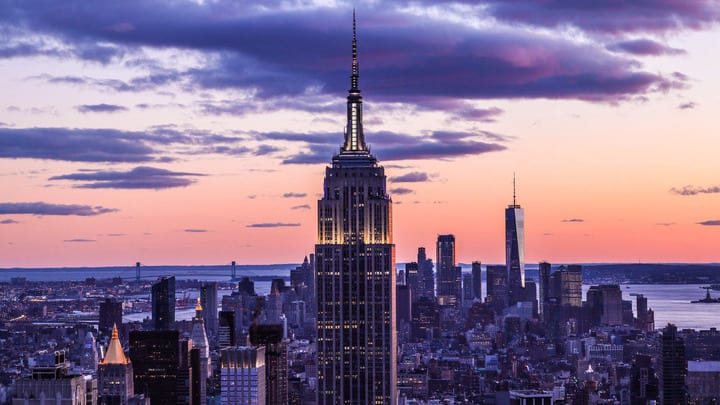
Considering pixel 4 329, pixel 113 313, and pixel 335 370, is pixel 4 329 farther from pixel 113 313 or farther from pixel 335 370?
pixel 335 370

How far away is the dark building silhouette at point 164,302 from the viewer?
174m

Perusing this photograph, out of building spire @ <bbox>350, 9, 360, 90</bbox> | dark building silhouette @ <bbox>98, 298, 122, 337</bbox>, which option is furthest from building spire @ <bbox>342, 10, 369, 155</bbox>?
dark building silhouette @ <bbox>98, 298, 122, 337</bbox>

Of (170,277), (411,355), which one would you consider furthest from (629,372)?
(170,277)

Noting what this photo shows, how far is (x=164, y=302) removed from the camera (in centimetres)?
18738

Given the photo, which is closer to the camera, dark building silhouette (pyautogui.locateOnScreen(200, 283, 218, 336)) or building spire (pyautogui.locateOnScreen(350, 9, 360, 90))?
building spire (pyautogui.locateOnScreen(350, 9, 360, 90))

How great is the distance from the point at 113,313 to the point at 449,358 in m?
43.2

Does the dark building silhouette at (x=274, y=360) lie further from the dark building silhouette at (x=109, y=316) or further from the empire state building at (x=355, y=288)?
the dark building silhouette at (x=109, y=316)

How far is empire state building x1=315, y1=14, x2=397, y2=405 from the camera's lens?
93312 millimetres

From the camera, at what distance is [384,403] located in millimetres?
92938

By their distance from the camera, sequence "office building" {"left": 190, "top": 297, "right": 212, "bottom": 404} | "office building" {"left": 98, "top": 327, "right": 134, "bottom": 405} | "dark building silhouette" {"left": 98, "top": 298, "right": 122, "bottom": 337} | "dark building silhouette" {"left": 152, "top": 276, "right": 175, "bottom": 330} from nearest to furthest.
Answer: "office building" {"left": 98, "top": 327, "right": 134, "bottom": 405}, "office building" {"left": 190, "top": 297, "right": 212, "bottom": 404}, "dark building silhouette" {"left": 98, "top": 298, "right": 122, "bottom": 337}, "dark building silhouette" {"left": 152, "top": 276, "right": 175, "bottom": 330}

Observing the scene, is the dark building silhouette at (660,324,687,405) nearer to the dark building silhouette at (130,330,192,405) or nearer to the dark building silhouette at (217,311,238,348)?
the dark building silhouette at (217,311,238,348)

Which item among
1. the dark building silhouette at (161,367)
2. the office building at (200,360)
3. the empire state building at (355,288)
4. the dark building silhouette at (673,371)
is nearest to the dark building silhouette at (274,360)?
the office building at (200,360)

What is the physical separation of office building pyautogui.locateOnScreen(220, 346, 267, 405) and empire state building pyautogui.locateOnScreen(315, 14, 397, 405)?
19.2 ft

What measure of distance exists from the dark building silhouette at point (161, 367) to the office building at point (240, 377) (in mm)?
21215
